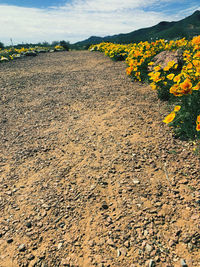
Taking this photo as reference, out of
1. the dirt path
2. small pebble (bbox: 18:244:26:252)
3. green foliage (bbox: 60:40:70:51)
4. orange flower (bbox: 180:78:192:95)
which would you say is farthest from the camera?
green foliage (bbox: 60:40:70:51)

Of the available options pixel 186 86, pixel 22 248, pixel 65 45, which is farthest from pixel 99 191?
pixel 65 45

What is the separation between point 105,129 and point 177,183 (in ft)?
5.90

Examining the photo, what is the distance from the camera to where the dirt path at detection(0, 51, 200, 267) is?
1821mm

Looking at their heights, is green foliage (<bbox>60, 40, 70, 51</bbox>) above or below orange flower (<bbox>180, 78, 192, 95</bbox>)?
above

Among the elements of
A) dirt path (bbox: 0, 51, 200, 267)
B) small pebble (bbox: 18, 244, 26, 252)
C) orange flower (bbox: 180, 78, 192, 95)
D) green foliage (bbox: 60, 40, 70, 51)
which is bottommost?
small pebble (bbox: 18, 244, 26, 252)

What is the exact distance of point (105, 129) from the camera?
3.80m

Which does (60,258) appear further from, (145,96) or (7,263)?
(145,96)

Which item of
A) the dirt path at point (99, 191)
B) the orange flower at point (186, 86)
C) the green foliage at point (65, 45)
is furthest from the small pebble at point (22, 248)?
the green foliage at point (65, 45)

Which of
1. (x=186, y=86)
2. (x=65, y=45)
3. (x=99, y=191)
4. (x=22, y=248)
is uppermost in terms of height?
(x=65, y=45)

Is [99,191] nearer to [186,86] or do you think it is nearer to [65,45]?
[186,86]

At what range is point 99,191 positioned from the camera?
2.45 meters

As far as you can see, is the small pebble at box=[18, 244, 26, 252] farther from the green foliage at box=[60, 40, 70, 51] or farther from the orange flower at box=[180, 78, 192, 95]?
the green foliage at box=[60, 40, 70, 51]

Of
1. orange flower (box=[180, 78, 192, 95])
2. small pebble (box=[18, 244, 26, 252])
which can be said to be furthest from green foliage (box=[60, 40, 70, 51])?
small pebble (box=[18, 244, 26, 252])

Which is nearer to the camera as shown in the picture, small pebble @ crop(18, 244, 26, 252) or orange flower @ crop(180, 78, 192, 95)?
small pebble @ crop(18, 244, 26, 252)
